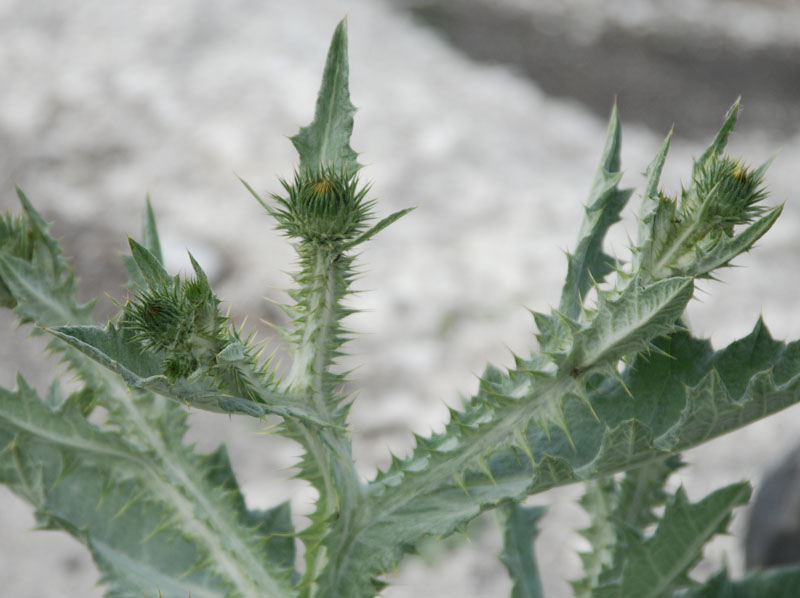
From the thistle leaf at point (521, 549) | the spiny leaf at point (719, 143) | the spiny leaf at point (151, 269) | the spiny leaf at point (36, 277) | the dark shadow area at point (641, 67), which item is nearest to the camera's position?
the spiny leaf at point (151, 269)

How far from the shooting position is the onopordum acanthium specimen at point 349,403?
1.00 meters

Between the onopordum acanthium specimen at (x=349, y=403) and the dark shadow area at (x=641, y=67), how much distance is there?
6.14 metres

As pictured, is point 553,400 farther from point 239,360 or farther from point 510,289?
point 510,289

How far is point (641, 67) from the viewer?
8008mm

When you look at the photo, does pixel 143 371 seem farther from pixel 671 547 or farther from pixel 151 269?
pixel 671 547

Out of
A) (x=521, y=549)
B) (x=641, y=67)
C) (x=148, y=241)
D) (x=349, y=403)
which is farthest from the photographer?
(x=641, y=67)

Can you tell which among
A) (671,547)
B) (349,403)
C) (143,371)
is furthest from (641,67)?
(143,371)

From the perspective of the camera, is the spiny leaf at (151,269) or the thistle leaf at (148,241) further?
the thistle leaf at (148,241)

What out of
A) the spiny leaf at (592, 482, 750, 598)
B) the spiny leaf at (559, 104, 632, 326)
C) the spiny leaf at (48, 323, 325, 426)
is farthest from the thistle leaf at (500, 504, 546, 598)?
the spiny leaf at (48, 323, 325, 426)

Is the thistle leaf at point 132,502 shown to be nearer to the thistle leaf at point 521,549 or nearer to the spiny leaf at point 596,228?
the thistle leaf at point 521,549

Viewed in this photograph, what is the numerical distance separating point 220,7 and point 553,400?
21.9ft

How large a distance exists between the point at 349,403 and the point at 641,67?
24.9 ft

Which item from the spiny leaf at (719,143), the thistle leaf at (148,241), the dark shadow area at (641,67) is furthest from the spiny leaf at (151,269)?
the dark shadow area at (641,67)

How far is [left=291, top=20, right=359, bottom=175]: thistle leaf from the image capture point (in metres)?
1.12
